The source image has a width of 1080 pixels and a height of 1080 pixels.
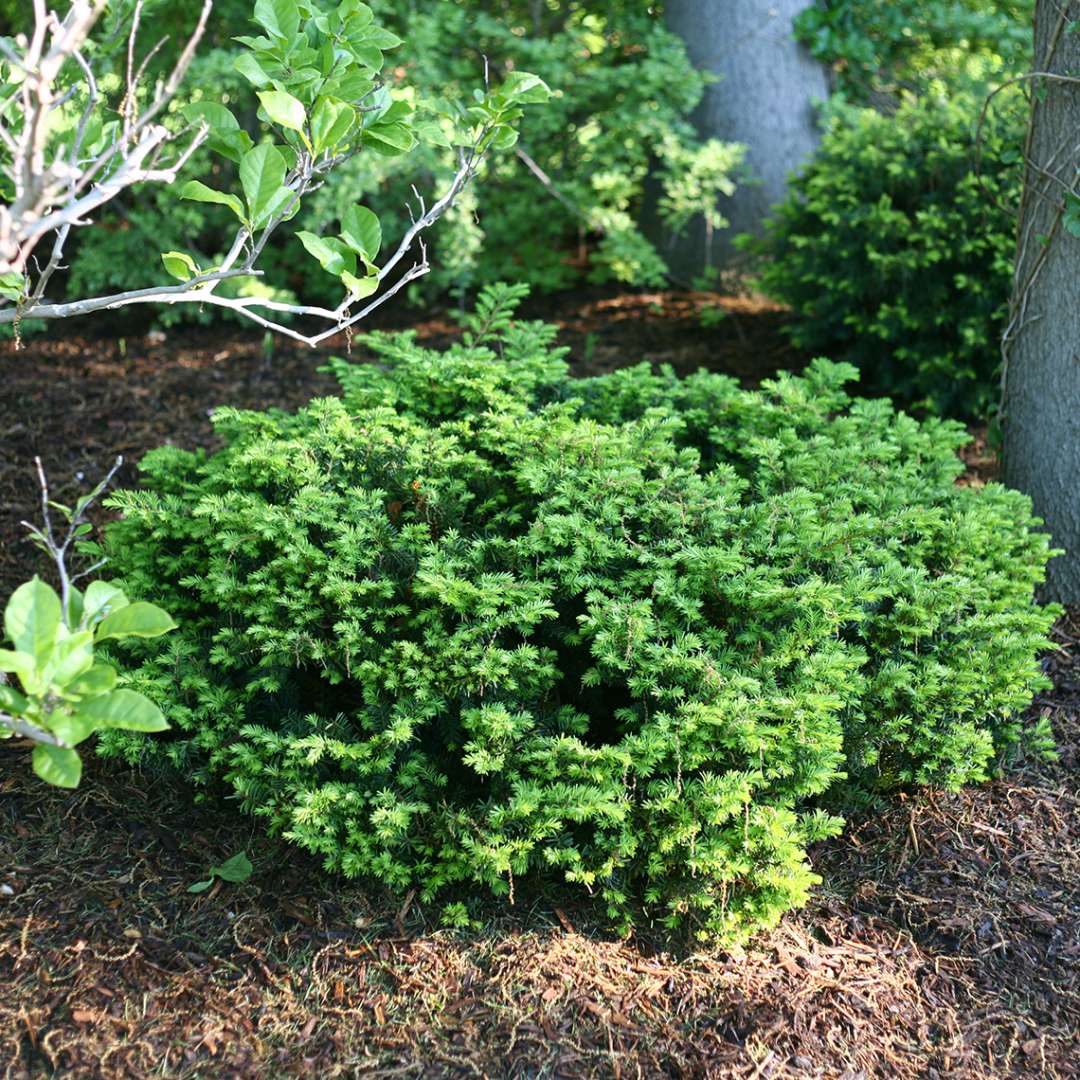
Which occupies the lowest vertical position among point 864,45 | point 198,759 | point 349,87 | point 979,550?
point 198,759

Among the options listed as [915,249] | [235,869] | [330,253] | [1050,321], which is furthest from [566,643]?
[915,249]

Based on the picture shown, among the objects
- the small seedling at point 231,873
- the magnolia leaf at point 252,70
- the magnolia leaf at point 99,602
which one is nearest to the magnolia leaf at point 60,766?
the magnolia leaf at point 99,602

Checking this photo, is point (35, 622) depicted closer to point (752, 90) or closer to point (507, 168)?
point (507, 168)

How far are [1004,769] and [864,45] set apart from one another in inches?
193

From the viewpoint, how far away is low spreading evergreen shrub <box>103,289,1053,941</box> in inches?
99.4

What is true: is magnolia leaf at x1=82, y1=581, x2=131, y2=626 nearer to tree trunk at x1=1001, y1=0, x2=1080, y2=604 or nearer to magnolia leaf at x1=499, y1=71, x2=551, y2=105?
magnolia leaf at x1=499, y1=71, x2=551, y2=105

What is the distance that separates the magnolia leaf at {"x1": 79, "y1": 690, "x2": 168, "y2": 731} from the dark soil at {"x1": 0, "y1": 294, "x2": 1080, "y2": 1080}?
2.91 feet

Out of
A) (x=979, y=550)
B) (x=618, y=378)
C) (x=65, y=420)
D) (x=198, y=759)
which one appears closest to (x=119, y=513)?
(x=65, y=420)

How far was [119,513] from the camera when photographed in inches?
163

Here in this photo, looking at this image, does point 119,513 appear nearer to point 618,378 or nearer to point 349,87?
point 618,378

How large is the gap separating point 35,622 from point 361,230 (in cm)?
114

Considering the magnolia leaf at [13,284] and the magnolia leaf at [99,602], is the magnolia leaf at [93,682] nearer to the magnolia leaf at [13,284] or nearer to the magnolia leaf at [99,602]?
the magnolia leaf at [99,602]

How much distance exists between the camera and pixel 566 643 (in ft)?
9.26

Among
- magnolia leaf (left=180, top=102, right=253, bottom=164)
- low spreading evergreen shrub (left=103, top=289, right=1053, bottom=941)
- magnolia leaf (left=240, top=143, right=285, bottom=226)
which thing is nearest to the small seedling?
low spreading evergreen shrub (left=103, top=289, right=1053, bottom=941)
